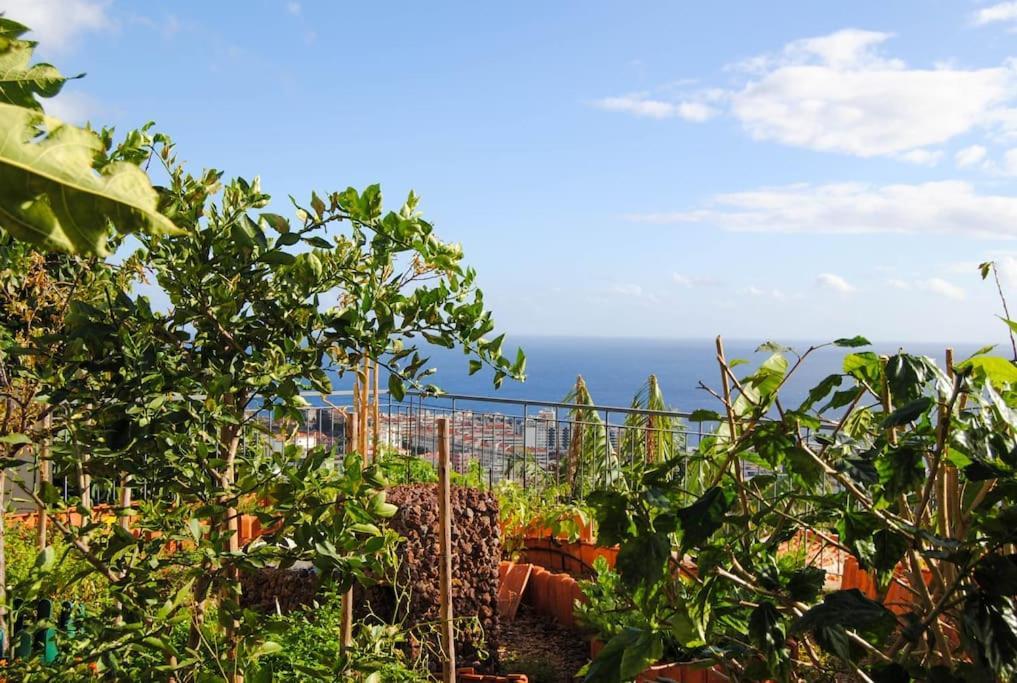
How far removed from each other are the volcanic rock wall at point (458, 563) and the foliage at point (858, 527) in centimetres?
232

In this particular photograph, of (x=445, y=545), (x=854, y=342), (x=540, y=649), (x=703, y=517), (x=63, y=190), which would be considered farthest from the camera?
(x=540, y=649)

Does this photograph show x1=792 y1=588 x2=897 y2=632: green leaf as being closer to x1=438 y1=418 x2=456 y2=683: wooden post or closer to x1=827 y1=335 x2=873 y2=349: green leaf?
x1=827 y1=335 x2=873 y2=349: green leaf

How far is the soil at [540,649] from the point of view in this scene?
156 inches

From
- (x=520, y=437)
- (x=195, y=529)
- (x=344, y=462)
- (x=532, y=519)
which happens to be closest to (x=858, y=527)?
(x=344, y=462)

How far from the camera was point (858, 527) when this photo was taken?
1382 millimetres

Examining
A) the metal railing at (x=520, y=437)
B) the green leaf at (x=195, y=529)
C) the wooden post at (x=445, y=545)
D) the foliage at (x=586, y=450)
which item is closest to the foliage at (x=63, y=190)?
the green leaf at (x=195, y=529)

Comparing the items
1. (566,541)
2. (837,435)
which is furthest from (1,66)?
(566,541)

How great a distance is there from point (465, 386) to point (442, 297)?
10342 centimetres

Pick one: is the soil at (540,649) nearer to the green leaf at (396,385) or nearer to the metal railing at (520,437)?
the metal railing at (520,437)

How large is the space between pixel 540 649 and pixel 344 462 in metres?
2.84

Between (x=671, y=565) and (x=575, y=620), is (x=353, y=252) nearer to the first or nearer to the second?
(x=671, y=565)

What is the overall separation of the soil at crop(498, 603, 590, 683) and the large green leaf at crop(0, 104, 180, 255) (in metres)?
3.87

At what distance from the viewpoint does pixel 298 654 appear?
2994mm

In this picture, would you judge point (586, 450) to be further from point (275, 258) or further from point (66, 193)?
point (66, 193)
